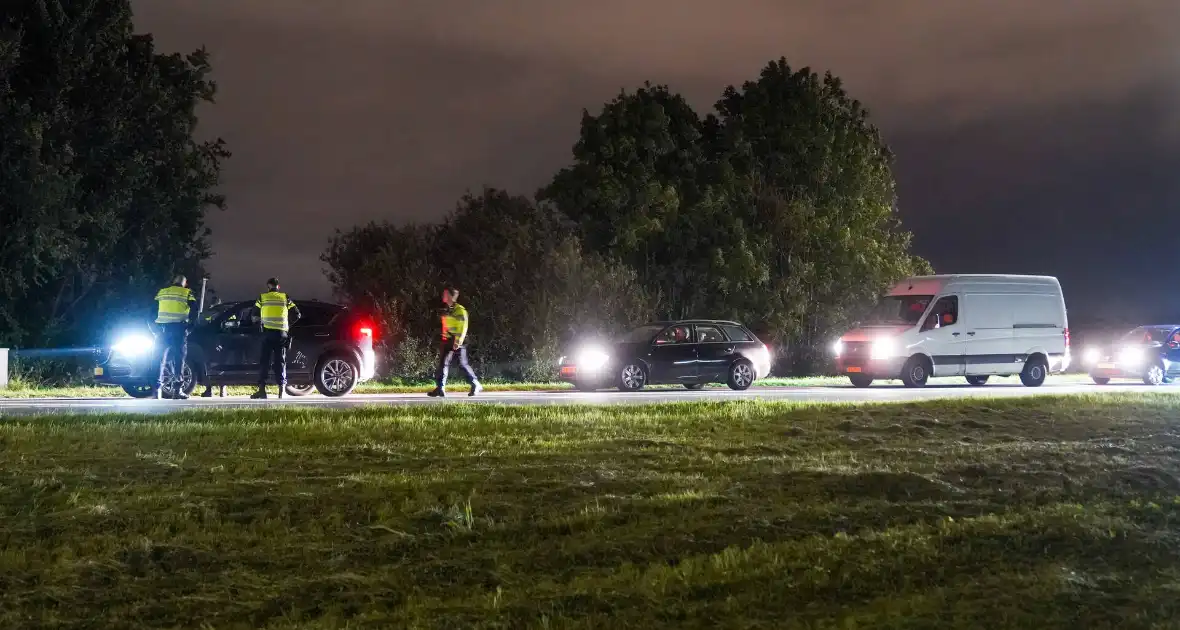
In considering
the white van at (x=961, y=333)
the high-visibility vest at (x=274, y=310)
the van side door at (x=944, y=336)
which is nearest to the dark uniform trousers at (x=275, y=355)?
the high-visibility vest at (x=274, y=310)

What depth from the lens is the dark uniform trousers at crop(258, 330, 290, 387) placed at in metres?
20.2

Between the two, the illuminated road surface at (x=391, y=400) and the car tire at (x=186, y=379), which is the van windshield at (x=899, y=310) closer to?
the illuminated road surface at (x=391, y=400)

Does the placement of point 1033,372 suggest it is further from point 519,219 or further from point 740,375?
point 519,219

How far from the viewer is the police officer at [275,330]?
789 inches

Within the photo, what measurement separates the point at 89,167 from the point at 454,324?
20.3m

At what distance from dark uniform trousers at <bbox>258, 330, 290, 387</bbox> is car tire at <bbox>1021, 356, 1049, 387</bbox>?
18.2 metres

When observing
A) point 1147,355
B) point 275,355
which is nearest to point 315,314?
point 275,355

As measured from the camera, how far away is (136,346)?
21141mm

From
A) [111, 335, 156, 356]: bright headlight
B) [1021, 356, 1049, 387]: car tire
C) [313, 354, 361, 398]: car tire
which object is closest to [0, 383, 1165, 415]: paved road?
[313, 354, 361, 398]: car tire

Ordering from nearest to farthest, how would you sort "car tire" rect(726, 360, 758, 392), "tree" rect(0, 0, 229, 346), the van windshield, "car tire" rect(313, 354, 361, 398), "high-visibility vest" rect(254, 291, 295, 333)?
1. "high-visibility vest" rect(254, 291, 295, 333)
2. "car tire" rect(313, 354, 361, 398)
3. "car tire" rect(726, 360, 758, 392)
4. the van windshield
5. "tree" rect(0, 0, 229, 346)

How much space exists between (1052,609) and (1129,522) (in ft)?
7.75

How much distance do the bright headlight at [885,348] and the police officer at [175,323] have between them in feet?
49.4

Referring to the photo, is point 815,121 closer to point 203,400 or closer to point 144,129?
point 144,129

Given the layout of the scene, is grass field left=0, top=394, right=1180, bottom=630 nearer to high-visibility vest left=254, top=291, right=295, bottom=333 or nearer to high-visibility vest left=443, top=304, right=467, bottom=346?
high-visibility vest left=254, top=291, right=295, bottom=333
